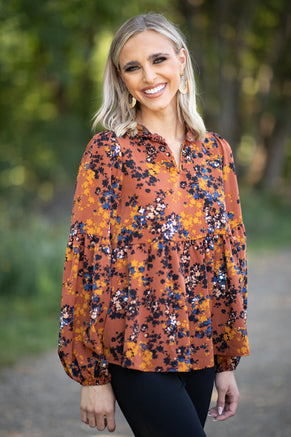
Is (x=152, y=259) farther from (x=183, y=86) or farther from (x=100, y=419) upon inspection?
(x=183, y=86)

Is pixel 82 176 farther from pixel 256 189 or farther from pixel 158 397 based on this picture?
pixel 256 189

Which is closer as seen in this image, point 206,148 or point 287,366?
point 206,148

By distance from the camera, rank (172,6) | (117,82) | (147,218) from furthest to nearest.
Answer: (172,6)
(117,82)
(147,218)

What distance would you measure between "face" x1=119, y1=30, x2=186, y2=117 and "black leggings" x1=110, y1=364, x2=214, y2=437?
1020 mm

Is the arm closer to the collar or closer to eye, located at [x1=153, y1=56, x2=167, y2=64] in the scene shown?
the collar

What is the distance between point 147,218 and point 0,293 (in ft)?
20.3

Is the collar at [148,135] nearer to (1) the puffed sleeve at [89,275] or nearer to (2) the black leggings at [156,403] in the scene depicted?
(1) the puffed sleeve at [89,275]

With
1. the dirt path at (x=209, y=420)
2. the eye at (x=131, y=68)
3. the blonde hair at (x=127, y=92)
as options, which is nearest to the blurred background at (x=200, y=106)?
the dirt path at (x=209, y=420)

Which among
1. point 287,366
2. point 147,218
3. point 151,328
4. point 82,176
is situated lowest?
point 287,366

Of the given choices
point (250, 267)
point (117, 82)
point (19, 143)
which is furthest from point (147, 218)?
point (19, 143)

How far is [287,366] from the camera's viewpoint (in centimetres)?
581

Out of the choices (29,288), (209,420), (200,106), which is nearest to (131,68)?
(209,420)

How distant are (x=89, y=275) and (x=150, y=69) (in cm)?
82

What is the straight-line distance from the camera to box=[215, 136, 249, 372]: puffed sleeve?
7.54 ft
